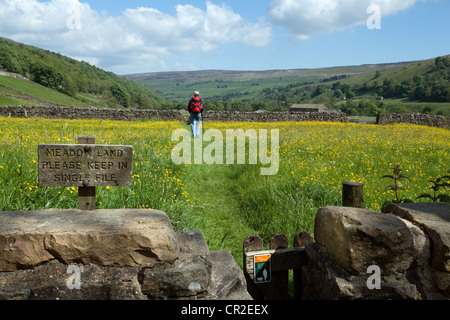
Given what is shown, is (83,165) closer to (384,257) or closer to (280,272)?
(280,272)

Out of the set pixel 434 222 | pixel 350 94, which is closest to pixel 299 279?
pixel 434 222

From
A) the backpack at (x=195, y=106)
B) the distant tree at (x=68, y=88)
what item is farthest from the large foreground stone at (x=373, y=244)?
the distant tree at (x=68, y=88)

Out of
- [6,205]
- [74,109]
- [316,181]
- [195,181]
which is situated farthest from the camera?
[74,109]

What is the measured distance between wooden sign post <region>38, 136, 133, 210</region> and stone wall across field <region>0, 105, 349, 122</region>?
67.9 ft

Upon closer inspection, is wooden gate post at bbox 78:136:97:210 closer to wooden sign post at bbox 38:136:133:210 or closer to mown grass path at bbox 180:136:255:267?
wooden sign post at bbox 38:136:133:210

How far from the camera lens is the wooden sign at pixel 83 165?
2.71m

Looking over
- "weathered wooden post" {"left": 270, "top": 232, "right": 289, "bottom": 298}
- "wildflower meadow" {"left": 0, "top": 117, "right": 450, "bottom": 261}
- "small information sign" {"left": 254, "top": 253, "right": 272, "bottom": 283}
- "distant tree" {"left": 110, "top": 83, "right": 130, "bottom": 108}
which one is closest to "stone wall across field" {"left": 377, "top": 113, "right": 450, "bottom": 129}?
A: "wildflower meadow" {"left": 0, "top": 117, "right": 450, "bottom": 261}

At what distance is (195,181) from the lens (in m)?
7.15

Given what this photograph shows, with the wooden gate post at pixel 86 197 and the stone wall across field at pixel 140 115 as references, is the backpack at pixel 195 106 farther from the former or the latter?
the stone wall across field at pixel 140 115

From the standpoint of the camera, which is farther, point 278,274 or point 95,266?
point 278,274

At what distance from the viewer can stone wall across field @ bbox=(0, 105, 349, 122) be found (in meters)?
22.3
